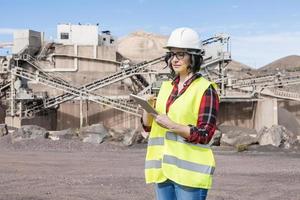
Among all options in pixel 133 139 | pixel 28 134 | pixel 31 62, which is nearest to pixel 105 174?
pixel 133 139

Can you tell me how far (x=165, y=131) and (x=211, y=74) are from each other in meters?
37.3

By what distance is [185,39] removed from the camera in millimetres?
3266

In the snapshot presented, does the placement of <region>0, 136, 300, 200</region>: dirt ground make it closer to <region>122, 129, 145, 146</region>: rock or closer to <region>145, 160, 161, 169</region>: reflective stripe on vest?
<region>122, 129, 145, 146</region>: rock

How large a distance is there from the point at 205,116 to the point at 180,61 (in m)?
0.42

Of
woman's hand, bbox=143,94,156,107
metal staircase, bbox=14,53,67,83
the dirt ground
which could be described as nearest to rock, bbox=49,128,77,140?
the dirt ground

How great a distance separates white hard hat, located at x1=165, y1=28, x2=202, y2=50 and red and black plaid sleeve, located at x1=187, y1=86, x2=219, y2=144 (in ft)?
1.00

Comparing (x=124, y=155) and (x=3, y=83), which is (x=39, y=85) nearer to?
(x=3, y=83)

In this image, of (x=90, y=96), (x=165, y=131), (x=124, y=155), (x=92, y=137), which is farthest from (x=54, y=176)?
(x=90, y=96)

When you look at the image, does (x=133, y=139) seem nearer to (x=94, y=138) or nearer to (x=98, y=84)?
(x=94, y=138)

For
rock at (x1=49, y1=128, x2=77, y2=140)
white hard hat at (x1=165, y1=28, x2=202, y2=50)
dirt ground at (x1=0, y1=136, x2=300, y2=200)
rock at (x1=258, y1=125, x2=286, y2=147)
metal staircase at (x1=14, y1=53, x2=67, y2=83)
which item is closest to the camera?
white hard hat at (x1=165, y1=28, x2=202, y2=50)

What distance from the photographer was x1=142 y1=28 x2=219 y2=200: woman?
10.1 feet

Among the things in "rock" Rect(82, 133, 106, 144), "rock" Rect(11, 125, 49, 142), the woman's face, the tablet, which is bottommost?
"rock" Rect(82, 133, 106, 144)

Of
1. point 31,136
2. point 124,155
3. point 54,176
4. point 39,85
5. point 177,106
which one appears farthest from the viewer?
point 39,85

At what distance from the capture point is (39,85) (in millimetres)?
42625
